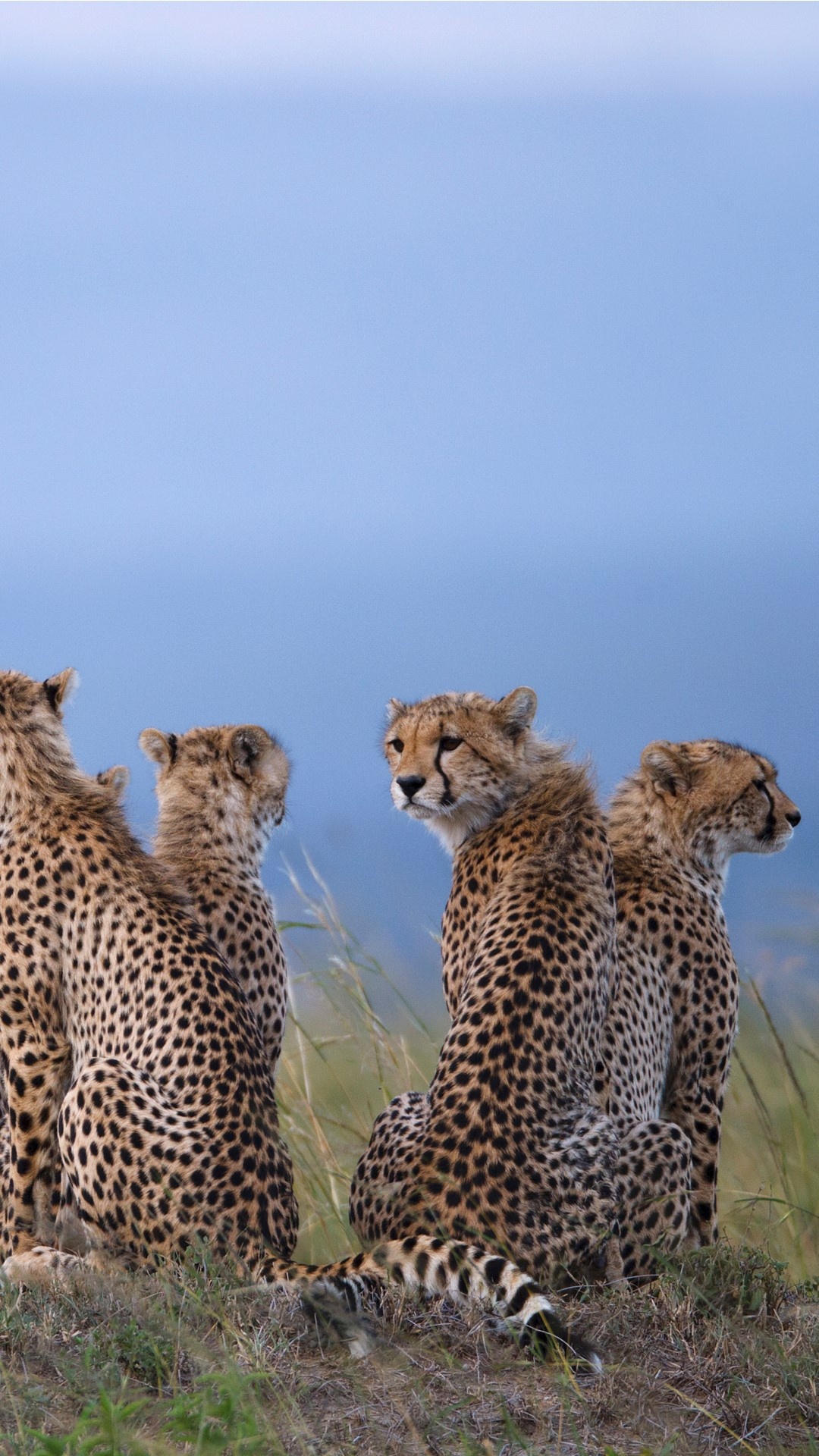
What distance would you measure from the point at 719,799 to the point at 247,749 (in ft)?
4.57

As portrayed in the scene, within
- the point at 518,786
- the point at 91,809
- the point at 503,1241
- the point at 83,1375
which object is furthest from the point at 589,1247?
the point at 91,809

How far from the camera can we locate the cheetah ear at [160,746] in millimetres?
4828

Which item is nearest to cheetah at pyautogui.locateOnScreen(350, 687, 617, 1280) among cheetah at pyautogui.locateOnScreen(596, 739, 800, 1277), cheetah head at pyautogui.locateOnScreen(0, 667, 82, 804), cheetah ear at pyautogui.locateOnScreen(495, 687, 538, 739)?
cheetah ear at pyautogui.locateOnScreen(495, 687, 538, 739)

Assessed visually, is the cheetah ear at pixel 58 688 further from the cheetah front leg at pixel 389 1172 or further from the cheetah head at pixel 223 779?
the cheetah front leg at pixel 389 1172

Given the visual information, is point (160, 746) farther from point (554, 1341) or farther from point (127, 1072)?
point (554, 1341)

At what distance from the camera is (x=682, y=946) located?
4.59 meters

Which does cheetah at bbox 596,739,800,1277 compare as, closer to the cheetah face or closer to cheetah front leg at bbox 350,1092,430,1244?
the cheetah face

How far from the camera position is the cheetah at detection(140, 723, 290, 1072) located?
4590 millimetres

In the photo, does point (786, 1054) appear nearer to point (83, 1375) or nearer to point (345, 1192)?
point (345, 1192)

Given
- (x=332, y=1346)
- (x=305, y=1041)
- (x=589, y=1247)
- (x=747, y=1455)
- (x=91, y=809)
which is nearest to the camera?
(x=747, y=1455)

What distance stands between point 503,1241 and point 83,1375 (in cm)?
91

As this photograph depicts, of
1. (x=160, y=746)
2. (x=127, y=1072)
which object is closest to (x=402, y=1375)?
(x=127, y=1072)

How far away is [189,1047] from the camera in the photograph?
12.5 feet

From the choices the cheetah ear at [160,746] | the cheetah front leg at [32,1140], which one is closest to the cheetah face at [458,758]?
the cheetah ear at [160,746]
